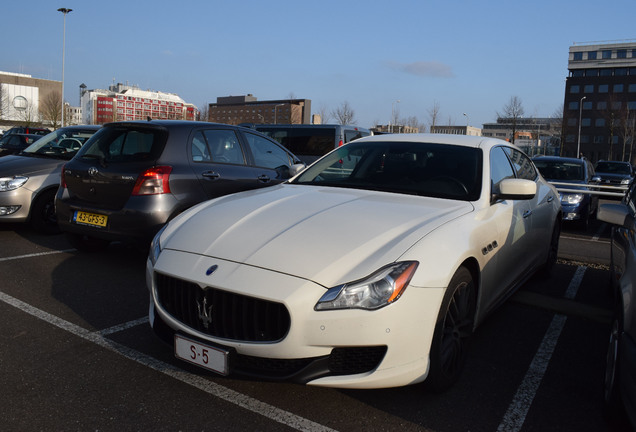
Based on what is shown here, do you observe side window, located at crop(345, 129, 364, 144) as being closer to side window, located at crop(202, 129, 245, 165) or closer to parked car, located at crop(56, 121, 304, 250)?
side window, located at crop(202, 129, 245, 165)

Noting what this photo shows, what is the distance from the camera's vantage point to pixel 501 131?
126 meters

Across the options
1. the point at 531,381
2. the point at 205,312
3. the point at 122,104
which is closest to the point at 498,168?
the point at 531,381

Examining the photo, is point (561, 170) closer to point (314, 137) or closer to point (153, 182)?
point (314, 137)

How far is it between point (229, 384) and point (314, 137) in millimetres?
→ 12786

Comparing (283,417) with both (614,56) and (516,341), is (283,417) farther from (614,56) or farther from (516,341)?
(614,56)

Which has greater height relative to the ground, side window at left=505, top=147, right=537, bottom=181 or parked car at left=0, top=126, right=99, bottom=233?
side window at left=505, top=147, right=537, bottom=181

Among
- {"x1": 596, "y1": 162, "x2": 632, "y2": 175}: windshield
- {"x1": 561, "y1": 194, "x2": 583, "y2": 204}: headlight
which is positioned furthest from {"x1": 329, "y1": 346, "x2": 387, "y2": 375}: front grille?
{"x1": 596, "y1": 162, "x2": 632, "y2": 175}: windshield

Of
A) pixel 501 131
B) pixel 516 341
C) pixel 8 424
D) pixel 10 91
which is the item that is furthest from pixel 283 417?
pixel 501 131

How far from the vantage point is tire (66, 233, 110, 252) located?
5988 mm

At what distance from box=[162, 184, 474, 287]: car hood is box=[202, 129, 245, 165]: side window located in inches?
86.8

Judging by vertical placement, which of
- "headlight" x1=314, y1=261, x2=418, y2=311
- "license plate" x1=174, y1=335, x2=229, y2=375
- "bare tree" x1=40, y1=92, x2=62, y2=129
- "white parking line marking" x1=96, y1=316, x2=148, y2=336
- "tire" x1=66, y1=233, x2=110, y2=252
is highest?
"bare tree" x1=40, y1=92, x2=62, y2=129

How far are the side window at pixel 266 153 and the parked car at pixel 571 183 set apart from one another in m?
5.60

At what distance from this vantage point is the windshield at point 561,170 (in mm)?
11070

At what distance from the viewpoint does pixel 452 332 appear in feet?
9.62
